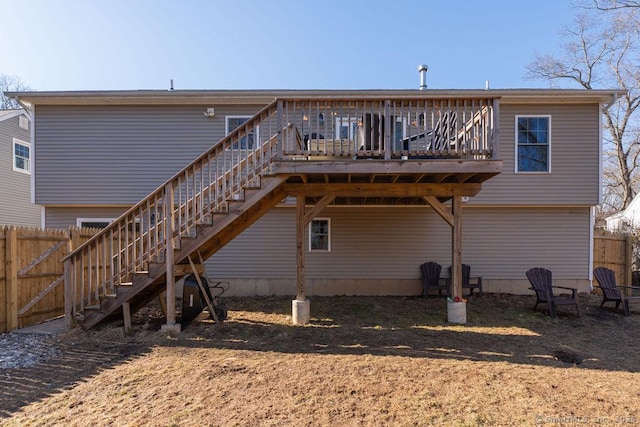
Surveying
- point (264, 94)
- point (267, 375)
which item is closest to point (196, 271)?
point (267, 375)

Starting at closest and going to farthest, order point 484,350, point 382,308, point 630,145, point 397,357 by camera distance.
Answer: point 397,357 < point 484,350 < point 382,308 < point 630,145

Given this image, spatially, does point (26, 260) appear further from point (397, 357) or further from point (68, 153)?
point (397, 357)

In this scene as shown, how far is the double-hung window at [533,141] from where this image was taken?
8.28 metres

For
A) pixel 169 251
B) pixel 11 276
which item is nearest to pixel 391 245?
pixel 169 251

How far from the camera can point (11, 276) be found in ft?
18.5

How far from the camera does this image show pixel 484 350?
4703 mm

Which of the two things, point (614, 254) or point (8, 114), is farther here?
point (8, 114)

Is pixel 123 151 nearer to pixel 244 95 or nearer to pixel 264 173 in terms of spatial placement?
pixel 244 95

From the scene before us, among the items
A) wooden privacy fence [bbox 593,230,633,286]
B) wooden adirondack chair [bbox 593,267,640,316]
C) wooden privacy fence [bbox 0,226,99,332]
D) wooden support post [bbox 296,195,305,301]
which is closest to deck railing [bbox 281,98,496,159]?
wooden support post [bbox 296,195,305,301]

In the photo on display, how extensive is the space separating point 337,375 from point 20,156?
1539 centimetres

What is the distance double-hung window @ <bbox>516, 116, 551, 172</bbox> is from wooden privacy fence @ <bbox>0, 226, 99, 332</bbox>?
10256 mm

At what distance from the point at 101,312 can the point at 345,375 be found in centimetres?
420

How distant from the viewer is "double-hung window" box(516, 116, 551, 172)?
326 inches

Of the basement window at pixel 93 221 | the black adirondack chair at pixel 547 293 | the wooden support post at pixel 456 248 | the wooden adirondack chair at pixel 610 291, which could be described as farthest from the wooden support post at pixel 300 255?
the wooden adirondack chair at pixel 610 291
